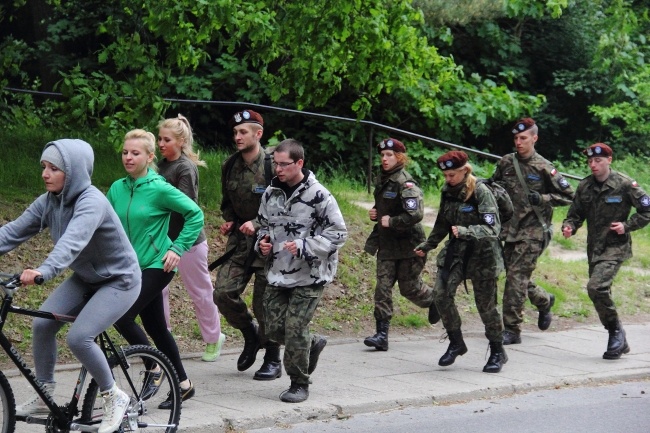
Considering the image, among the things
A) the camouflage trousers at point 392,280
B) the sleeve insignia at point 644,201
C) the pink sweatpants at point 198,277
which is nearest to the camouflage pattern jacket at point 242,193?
the pink sweatpants at point 198,277

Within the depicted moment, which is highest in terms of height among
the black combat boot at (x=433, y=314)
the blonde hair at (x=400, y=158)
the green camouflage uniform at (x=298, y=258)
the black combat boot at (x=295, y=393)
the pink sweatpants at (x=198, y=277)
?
the blonde hair at (x=400, y=158)

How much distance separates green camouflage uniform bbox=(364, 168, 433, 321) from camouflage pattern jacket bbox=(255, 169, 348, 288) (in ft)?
7.42

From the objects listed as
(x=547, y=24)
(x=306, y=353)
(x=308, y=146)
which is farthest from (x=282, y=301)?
(x=547, y=24)

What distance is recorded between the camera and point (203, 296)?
901 cm

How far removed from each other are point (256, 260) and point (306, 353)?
973 mm

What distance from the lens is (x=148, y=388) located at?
6.91 meters

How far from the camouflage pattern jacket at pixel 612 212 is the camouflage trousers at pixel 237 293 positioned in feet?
11.0

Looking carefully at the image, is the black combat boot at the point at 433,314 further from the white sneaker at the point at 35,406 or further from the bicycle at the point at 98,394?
the white sneaker at the point at 35,406

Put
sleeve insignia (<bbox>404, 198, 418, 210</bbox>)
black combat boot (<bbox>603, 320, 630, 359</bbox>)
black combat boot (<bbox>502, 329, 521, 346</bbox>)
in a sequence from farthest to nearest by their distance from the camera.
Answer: black combat boot (<bbox>502, 329, 521, 346</bbox>) < black combat boot (<bbox>603, 320, 630, 359</bbox>) < sleeve insignia (<bbox>404, 198, 418, 210</bbox>)

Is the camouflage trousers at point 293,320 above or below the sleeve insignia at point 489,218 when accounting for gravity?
below

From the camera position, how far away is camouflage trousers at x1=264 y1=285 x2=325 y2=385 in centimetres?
804

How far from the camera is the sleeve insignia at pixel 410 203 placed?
10172mm

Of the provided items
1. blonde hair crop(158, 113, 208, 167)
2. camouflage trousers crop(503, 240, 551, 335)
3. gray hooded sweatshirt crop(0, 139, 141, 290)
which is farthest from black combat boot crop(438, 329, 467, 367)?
gray hooded sweatshirt crop(0, 139, 141, 290)

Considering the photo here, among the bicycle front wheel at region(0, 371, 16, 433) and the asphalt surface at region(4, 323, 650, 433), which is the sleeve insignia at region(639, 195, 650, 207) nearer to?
the asphalt surface at region(4, 323, 650, 433)
